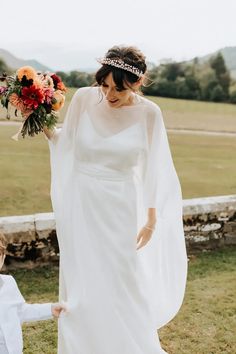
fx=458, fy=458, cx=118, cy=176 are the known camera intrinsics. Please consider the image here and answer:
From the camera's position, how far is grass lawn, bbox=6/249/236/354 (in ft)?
13.0

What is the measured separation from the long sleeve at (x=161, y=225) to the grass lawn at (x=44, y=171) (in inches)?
145

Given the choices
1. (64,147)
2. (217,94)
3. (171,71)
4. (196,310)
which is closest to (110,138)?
(64,147)

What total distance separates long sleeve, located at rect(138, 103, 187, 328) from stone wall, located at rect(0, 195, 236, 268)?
1.76 meters

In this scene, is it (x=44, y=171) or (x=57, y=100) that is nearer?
(x=57, y=100)

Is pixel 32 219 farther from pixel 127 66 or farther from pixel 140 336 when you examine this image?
pixel 127 66

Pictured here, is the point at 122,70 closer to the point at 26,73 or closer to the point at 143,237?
the point at 26,73

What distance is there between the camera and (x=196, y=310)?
4488 mm

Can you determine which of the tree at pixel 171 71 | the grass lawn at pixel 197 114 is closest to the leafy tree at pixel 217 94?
the grass lawn at pixel 197 114

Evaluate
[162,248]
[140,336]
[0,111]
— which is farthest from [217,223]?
[0,111]

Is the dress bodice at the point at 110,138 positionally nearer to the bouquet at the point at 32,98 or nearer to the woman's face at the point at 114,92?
the woman's face at the point at 114,92

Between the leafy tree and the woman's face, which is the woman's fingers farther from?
the leafy tree

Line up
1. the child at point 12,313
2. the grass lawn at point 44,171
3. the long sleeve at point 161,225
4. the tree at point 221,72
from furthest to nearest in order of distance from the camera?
1. the tree at point 221,72
2. the grass lawn at point 44,171
3. the long sleeve at point 161,225
4. the child at point 12,313

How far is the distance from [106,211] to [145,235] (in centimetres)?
39

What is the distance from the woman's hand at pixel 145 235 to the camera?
3.38 meters
